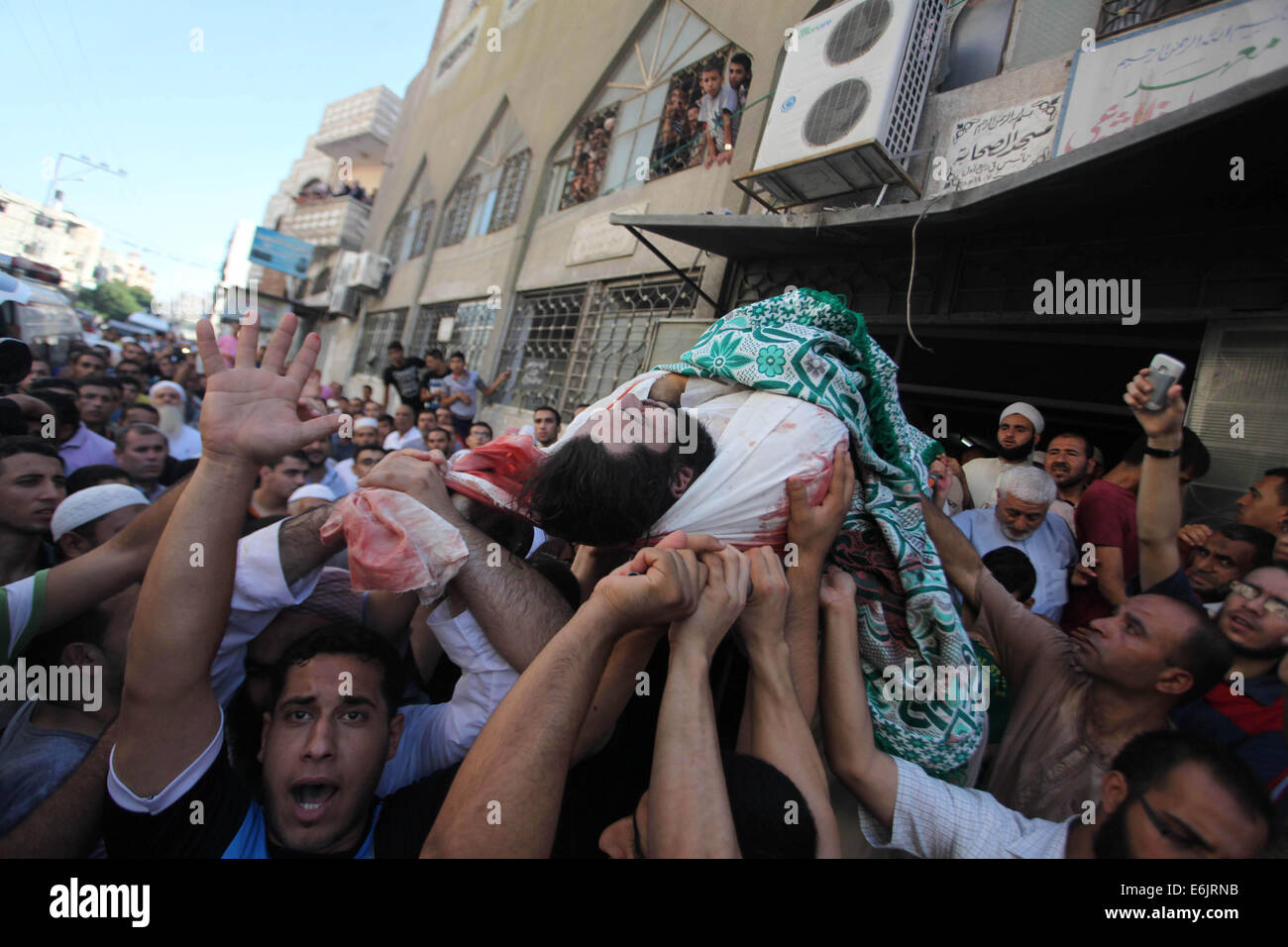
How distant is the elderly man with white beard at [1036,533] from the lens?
2895mm

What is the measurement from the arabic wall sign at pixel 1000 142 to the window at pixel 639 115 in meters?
3.57

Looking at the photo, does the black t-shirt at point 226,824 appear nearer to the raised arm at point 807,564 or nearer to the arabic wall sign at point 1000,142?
the raised arm at point 807,564

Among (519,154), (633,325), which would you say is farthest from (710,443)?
(519,154)

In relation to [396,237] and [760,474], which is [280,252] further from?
[760,474]

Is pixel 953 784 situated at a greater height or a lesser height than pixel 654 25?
lesser

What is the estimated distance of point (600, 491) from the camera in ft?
4.62

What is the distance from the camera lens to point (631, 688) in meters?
1.33

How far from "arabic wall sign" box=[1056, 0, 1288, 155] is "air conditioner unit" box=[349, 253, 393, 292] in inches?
660

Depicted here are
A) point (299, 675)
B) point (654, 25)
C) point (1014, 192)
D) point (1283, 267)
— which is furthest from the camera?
point (654, 25)

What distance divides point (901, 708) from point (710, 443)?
77 centimetres

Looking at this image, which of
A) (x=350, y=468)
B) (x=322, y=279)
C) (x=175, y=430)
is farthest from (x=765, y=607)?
(x=322, y=279)

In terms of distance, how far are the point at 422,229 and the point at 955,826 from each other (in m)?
17.7

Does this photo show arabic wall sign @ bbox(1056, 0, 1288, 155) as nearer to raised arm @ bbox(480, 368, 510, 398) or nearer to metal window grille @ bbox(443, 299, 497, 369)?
raised arm @ bbox(480, 368, 510, 398)
